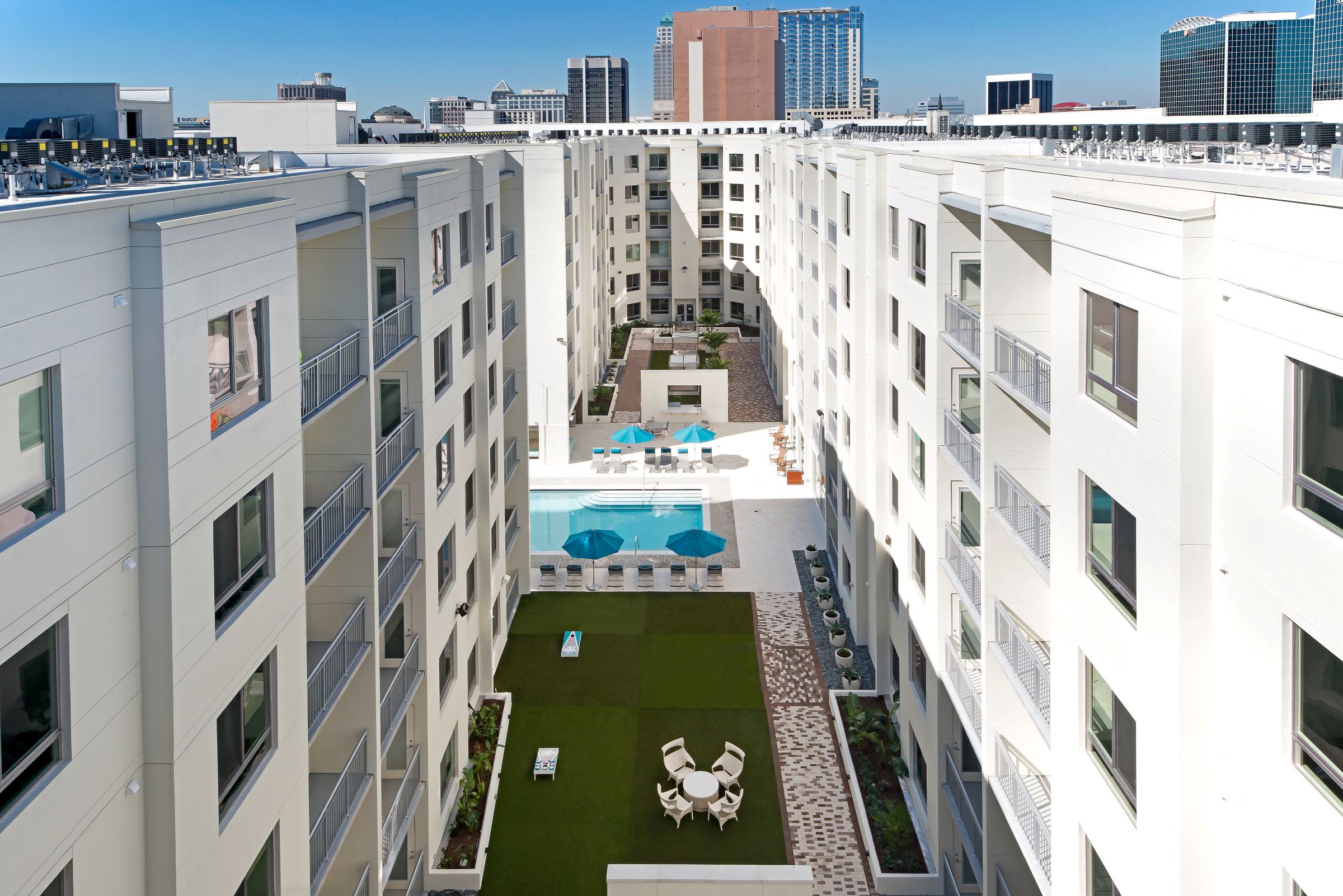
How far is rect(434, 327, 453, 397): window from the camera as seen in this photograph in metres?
20.4

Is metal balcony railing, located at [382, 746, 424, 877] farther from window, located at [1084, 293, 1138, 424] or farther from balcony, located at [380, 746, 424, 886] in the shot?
window, located at [1084, 293, 1138, 424]

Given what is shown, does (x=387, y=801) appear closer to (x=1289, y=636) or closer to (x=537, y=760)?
(x=537, y=760)

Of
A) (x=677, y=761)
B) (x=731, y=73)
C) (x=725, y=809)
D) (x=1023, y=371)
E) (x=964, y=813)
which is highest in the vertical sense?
(x=731, y=73)

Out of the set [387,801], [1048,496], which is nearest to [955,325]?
[1048,496]

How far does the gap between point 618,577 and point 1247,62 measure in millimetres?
21815

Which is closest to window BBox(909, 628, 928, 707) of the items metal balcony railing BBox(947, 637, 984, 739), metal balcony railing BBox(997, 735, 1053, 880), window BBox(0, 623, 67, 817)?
metal balcony railing BBox(947, 637, 984, 739)

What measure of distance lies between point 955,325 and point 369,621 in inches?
414

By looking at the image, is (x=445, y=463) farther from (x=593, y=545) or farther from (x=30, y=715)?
(x=30, y=715)

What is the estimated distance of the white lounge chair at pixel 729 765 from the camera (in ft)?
71.2

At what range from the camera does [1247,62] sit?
26.0 meters

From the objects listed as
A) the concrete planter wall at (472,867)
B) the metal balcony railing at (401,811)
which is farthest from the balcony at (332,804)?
the concrete planter wall at (472,867)

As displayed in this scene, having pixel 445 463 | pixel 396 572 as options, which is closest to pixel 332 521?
pixel 396 572

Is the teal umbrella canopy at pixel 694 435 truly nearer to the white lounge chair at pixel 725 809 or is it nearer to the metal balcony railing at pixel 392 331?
the white lounge chair at pixel 725 809

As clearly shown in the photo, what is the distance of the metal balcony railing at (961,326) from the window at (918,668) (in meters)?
6.30
